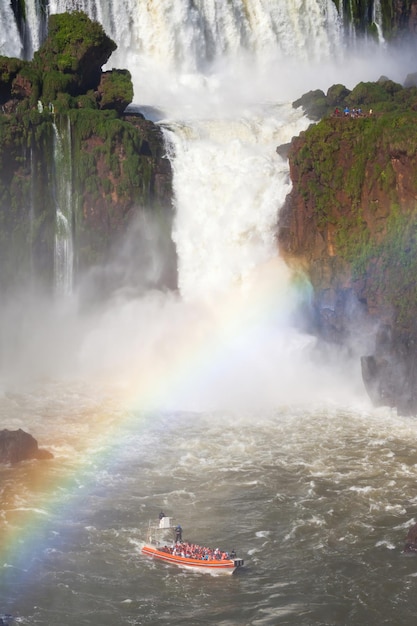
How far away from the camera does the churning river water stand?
108 feet

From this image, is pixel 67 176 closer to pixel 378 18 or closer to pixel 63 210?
pixel 63 210

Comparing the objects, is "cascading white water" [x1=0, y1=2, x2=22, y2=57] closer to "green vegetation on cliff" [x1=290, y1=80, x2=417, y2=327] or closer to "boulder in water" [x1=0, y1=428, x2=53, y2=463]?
"green vegetation on cliff" [x1=290, y1=80, x2=417, y2=327]

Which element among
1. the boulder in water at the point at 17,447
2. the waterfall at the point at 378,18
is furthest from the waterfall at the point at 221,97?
the boulder in water at the point at 17,447

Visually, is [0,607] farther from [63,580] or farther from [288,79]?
[288,79]

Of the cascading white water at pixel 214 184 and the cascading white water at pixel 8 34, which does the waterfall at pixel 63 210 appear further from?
the cascading white water at pixel 8 34

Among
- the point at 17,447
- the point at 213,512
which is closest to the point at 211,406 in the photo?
the point at 17,447

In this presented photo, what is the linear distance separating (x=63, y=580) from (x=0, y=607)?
269 cm

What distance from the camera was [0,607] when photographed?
32469mm

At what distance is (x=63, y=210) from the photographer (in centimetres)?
6253

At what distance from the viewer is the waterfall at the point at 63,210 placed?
2447 inches

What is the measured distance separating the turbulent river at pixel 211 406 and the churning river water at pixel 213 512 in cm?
10

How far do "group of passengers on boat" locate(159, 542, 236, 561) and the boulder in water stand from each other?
11447 millimetres

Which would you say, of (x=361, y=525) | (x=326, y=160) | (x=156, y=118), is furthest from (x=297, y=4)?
(x=361, y=525)

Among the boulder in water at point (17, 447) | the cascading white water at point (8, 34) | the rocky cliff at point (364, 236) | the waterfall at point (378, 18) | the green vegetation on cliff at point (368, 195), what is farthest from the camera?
the waterfall at point (378, 18)
